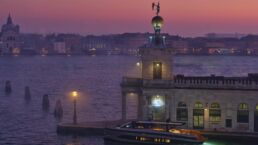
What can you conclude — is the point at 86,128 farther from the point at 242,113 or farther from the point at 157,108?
the point at 242,113

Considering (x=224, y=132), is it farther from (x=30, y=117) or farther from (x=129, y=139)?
(x=30, y=117)

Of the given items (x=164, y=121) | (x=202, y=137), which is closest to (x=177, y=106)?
(x=164, y=121)

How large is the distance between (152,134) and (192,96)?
546 centimetres

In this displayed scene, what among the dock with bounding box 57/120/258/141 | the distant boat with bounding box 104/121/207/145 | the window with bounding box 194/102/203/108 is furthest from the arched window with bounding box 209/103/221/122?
the distant boat with bounding box 104/121/207/145

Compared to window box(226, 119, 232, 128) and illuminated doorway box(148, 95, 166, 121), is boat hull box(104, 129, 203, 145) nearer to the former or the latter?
illuminated doorway box(148, 95, 166, 121)

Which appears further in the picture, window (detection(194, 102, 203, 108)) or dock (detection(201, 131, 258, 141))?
window (detection(194, 102, 203, 108))

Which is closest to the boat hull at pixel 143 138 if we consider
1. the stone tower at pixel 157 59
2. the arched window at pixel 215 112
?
the arched window at pixel 215 112

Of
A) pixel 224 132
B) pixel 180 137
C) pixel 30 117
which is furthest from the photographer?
pixel 30 117

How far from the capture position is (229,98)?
155ft

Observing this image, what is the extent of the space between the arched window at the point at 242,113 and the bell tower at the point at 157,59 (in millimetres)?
5785

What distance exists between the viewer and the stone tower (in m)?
48.4

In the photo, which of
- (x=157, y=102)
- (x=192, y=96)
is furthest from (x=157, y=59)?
(x=192, y=96)

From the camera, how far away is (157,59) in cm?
4859

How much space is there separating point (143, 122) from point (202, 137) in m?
4.39
